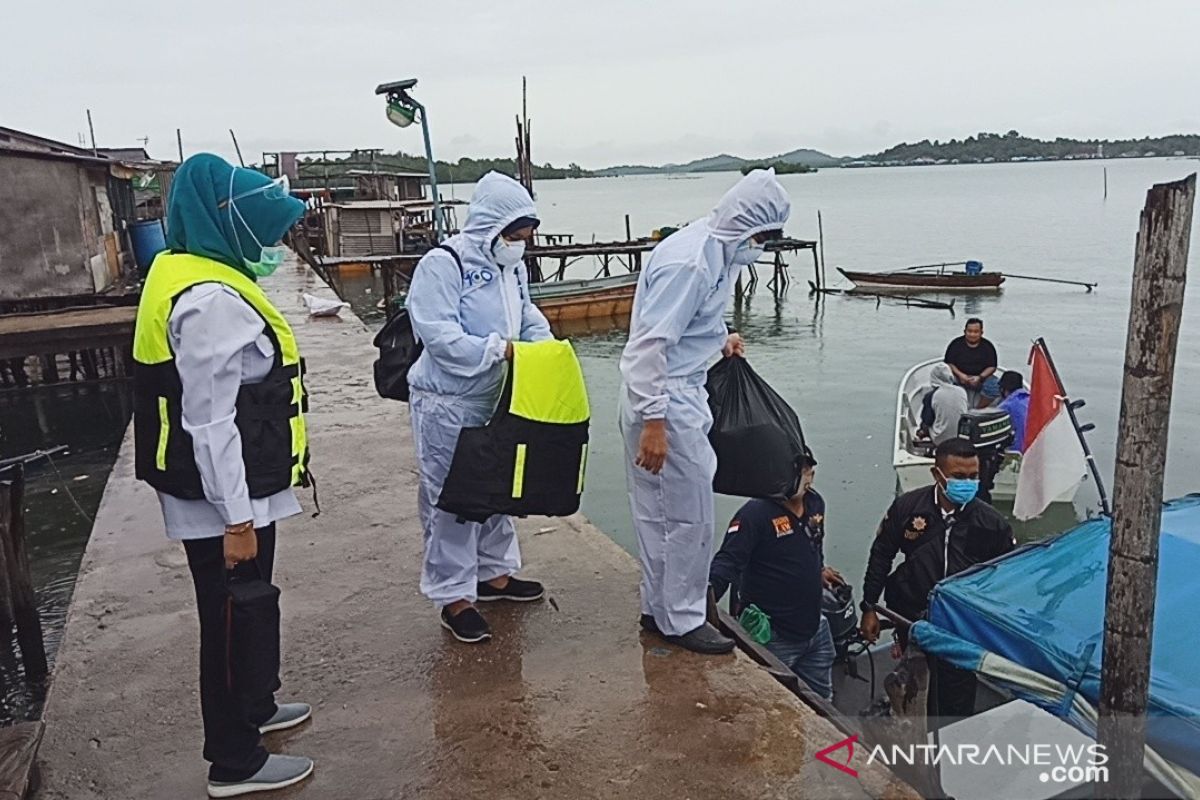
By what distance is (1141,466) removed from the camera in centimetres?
311

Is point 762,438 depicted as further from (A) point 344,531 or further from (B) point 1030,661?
(A) point 344,531

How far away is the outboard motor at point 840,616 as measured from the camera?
5.12m

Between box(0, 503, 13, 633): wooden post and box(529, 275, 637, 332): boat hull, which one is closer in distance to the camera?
box(0, 503, 13, 633): wooden post

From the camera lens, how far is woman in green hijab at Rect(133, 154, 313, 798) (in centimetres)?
234

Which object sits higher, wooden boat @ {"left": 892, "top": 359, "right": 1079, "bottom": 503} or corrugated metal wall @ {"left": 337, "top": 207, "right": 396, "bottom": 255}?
corrugated metal wall @ {"left": 337, "top": 207, "right": 396, "bottom": 255}

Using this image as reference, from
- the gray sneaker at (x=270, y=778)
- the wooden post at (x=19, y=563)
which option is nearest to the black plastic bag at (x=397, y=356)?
the gray sneaker at (x=270, y=778)

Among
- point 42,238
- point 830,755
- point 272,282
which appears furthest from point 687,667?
point 272,282

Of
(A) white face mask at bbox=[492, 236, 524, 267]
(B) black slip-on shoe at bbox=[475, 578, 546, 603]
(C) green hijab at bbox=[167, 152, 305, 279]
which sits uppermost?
(C) green hijab at bbox=[167, 152, 305, 279]

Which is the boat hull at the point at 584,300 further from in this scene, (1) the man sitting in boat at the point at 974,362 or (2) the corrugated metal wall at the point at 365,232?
(1) the man sitting in boat at the point at 974,362

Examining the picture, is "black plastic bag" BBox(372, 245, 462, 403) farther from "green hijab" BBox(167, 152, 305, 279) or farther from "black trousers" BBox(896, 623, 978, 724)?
"black trousers" BBox(896, 623, 978, 724)

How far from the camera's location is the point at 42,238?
15.3 m

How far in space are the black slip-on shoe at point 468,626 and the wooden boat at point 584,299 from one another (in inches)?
800

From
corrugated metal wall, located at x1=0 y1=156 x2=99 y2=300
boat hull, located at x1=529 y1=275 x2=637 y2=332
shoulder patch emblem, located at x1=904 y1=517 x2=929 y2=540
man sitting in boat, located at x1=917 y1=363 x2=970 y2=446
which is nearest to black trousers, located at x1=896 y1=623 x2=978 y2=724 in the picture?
shoulder patch emblem, located at x1=904 y1=517 x2=929 y2=540

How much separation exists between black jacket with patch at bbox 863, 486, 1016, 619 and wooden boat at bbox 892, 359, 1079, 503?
4243 mm
